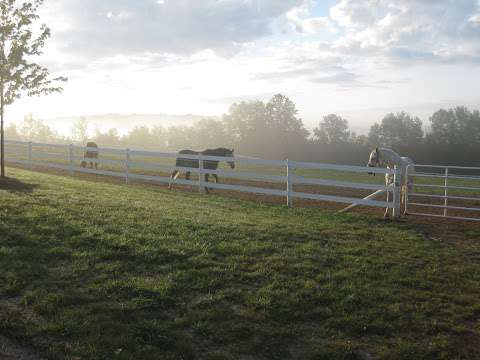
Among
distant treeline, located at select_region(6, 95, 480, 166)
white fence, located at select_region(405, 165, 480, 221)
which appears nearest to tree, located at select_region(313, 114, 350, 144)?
distant treeline, located at select_region(6, 95, 480, 166)

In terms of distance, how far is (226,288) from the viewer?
5656mm

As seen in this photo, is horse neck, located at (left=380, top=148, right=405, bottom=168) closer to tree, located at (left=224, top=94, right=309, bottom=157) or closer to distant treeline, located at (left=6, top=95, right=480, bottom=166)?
distant treeline, located at (left=6, top=95, right=480, bottom=166)

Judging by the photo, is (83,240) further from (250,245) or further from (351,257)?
(351,257)

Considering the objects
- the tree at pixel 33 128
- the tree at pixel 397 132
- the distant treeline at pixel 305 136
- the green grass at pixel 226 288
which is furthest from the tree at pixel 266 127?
the green grass at pixel 226 288

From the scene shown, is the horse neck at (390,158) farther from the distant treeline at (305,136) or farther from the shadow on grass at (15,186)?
the distant treeline at (305,136)

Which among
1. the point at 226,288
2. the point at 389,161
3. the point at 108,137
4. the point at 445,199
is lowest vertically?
the point at 226,288

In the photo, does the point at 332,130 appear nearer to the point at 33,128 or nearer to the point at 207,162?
the point at 207,162

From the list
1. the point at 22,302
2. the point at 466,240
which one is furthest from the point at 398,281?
the point at 22,302

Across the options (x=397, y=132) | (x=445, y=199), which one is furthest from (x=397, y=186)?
(x=397, y=132)

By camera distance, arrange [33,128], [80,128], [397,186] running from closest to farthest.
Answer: [397,186]
[33,128]
[80,128]

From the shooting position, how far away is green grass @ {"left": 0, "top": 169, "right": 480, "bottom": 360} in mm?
4375

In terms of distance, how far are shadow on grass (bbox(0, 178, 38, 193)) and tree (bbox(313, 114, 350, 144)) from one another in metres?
45.2

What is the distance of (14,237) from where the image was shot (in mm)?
7238

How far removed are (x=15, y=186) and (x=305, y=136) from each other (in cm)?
4736
